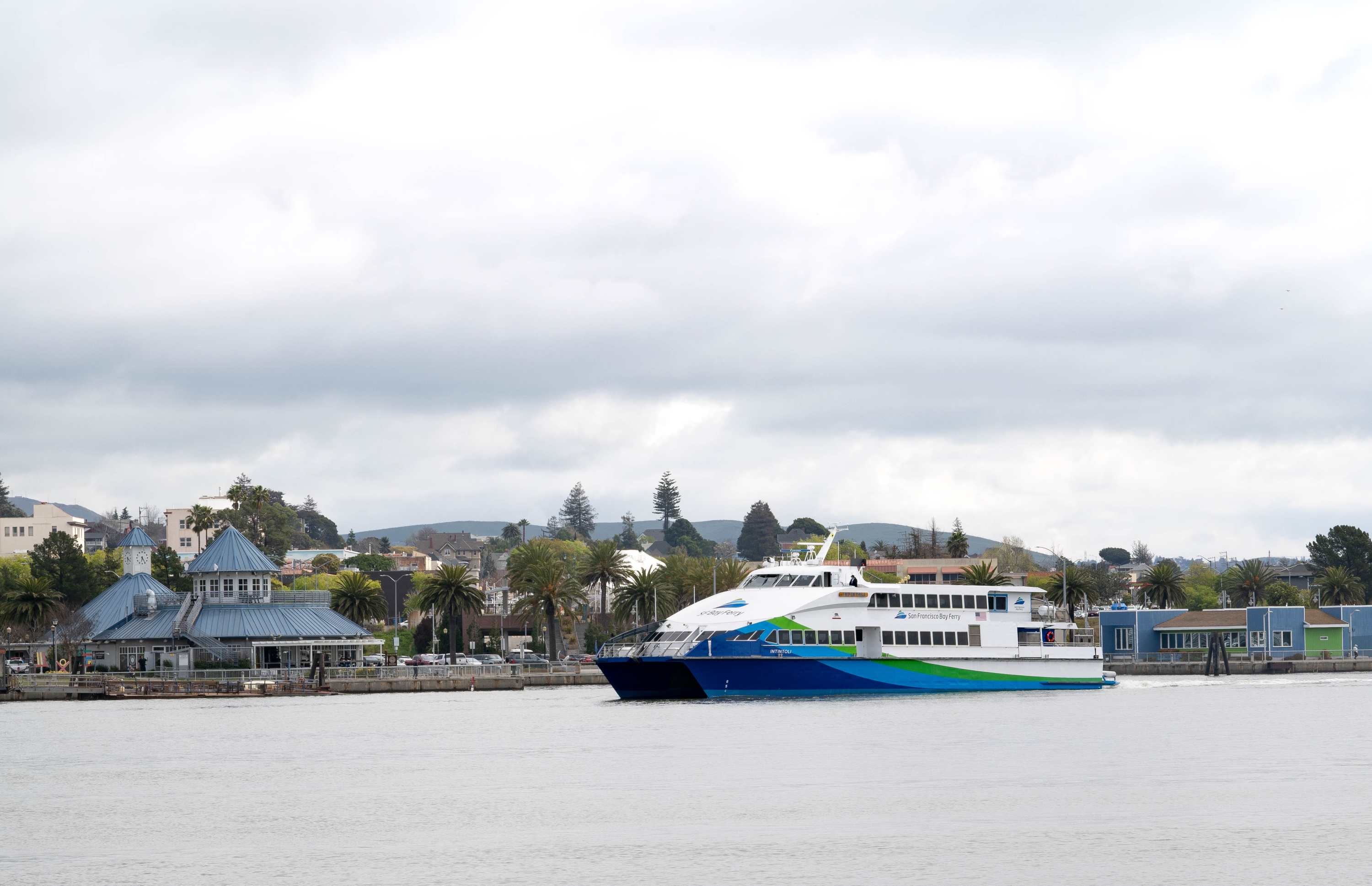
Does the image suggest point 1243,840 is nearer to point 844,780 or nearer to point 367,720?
point 844,780

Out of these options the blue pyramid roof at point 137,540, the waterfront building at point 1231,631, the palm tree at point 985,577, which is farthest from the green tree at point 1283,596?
the blue pyramid roof at point 137,540

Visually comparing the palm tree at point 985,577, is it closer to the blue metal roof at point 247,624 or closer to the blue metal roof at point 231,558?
the blue metal roof at point 247,624

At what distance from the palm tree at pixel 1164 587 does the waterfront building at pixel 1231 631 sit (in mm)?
19582

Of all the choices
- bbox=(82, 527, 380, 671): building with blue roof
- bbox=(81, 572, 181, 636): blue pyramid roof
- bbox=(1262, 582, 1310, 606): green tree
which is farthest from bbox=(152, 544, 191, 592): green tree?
bbox=(1262, 582, 1310, 606): green tree

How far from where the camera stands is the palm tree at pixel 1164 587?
160 m

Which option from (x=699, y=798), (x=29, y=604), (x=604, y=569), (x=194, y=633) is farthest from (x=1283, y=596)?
Answer: (x=699, y=798)

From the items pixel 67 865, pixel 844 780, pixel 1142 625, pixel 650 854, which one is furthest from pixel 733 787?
pixel 1142 625

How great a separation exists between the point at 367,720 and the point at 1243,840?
157ft

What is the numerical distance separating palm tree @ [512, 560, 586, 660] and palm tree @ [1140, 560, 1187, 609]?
222 ft

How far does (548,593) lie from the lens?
118 meters

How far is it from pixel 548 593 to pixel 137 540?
30.6m

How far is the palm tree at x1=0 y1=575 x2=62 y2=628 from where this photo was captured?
355 feet

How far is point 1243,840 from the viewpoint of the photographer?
118 feet

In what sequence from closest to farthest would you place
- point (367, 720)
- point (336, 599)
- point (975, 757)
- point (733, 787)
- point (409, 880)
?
point (409, 880) → point (733, 787) → point (975, 757) → point (367, 720) → point (336, 599)
